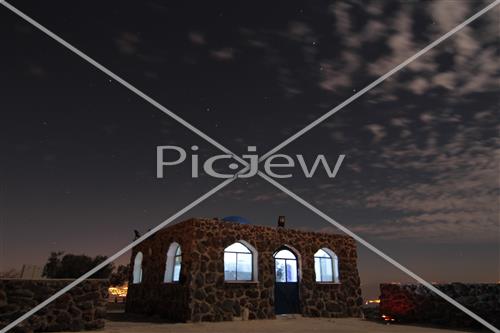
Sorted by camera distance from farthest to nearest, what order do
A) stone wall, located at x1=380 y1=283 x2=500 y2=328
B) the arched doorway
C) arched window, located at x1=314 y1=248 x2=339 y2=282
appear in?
arched window, located at x1=314 y1=248 x2=339 y2=282
the arched doorway
stone wall, located at x1=380 y1=283 x2=500 y2=328

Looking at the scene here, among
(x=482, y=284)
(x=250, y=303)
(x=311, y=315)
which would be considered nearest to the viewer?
(x=482, y=284)

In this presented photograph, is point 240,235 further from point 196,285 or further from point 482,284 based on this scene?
point 482,284

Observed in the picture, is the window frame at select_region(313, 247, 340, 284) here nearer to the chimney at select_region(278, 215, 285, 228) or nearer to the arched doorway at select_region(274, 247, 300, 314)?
the arched doorway at select_region(274, 247, 300, 314)

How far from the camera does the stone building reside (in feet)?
49.7

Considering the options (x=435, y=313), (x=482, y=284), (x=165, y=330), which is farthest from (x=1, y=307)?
(x=482, y=284)

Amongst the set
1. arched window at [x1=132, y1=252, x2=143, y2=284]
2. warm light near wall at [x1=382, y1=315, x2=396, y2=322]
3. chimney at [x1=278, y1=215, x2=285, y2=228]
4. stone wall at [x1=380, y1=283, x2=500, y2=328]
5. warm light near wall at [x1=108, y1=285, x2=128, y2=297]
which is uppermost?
chimney at [x1=278, y1=215, x2=285, y2=228]

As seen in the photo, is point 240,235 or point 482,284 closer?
point 482,284

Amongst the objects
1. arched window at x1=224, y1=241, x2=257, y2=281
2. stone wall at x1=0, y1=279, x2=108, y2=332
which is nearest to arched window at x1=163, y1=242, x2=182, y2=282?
arched window at x1=224, y1=241, x2=257, y2=281

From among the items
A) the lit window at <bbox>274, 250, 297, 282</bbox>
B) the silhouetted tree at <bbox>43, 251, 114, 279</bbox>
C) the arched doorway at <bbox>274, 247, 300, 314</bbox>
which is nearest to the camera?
the arched doorway at <bbox>274, 247, 300, 314</bbox>

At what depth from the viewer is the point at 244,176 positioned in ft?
62.2

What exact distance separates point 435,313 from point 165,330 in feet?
30.9

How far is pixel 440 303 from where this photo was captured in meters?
13.9

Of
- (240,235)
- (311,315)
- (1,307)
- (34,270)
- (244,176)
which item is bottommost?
(311,315)

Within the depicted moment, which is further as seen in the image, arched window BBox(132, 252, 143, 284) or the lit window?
arched window BBox(132, 252, 143, 284)
